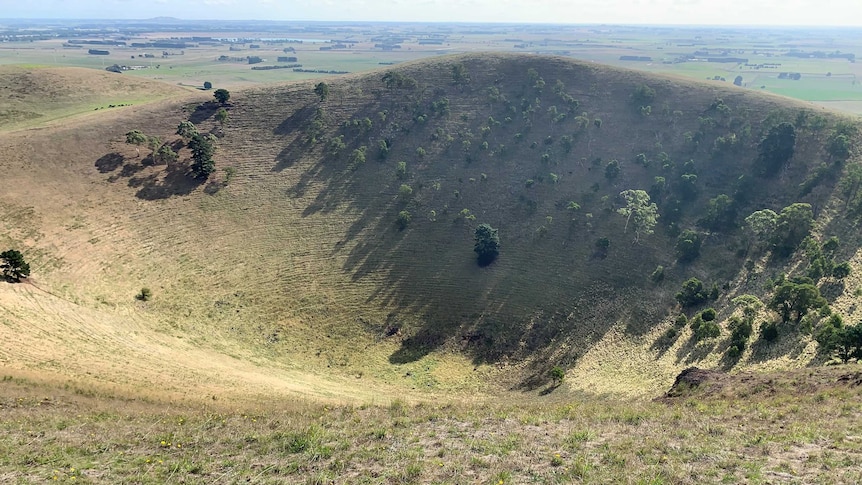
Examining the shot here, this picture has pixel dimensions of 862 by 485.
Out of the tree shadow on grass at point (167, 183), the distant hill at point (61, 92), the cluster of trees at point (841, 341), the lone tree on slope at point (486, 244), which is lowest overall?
the lone tree on slope at point (486, 244)

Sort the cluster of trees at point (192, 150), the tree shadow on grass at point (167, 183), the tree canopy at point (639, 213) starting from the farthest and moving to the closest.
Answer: the cluster of trees at point (192, 150), the tree shadow on grass at point (167, 183), the tree canopy at point (639, 213)

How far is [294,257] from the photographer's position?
7600 cm

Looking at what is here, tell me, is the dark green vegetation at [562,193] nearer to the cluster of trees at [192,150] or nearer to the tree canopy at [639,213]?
the tree canopy at [639,213]

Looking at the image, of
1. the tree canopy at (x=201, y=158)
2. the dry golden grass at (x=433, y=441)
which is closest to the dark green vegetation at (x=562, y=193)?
the tree canopy at (x=201, y=158)

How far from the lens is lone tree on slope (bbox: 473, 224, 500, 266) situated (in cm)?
7588

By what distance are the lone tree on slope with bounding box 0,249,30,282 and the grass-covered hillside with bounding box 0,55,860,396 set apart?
1.69 meters

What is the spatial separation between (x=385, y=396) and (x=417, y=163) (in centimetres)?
6033

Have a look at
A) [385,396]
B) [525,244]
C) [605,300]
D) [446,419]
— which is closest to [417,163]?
[525,244]

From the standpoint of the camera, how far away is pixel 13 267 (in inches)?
2101

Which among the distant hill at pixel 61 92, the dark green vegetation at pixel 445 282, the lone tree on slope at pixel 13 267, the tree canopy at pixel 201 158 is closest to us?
the dark green vegetation at pixel 445 282

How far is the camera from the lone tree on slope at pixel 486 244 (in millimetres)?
75875

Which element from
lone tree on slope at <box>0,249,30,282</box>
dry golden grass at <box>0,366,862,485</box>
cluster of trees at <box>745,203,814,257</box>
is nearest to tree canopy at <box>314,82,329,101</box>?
lone tree on slope at <box>0,249,30,282</box>

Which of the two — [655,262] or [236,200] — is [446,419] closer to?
[655,262]

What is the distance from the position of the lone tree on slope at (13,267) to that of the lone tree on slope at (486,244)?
60.4 m
